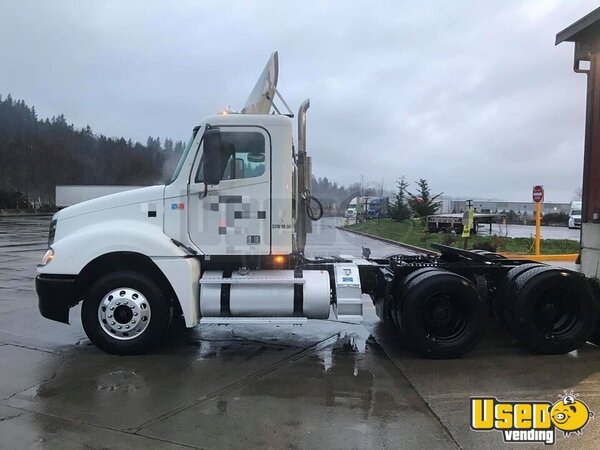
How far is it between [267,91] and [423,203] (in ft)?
91.8

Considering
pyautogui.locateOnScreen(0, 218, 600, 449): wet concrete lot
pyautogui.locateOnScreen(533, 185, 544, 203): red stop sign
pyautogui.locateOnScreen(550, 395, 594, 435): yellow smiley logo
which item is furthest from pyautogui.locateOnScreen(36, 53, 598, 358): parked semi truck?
pyautogui.locateOnScreen(533, 185, 544, 203): red stop sign

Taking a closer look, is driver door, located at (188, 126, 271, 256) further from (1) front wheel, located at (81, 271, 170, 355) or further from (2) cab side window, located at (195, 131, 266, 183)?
(1) front wheel, located at (81, 271, 170, 355)

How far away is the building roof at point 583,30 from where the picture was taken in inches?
242

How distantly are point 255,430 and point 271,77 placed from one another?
4536mm

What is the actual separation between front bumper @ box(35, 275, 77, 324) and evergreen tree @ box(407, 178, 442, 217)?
2946 cm

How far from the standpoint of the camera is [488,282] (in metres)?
6.49

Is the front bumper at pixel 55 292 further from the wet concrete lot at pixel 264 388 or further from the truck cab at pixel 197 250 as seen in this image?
the wet concrete lot at pixel 264 388

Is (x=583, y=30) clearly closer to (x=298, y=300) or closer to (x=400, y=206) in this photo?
(x=298, y=300)

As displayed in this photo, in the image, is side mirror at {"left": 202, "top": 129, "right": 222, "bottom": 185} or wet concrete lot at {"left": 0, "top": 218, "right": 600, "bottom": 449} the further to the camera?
side mirror at {"left": 202, "top": 129, "right": 222, "bottom": 185}

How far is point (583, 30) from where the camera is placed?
642 cm

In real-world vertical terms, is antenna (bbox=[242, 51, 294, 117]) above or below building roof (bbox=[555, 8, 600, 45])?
below

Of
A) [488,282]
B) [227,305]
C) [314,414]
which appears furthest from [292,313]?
[488,282]

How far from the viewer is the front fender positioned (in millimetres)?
5820

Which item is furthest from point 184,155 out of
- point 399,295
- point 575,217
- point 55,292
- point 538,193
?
point 575,217
